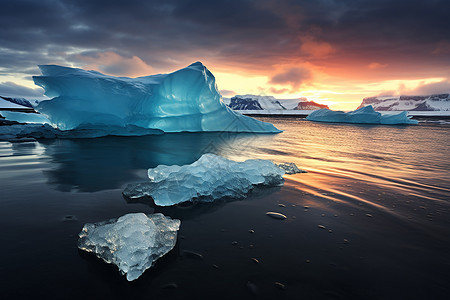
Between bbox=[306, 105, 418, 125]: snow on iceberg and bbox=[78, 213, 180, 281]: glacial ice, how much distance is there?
37316 mm

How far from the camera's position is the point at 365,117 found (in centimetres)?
3391

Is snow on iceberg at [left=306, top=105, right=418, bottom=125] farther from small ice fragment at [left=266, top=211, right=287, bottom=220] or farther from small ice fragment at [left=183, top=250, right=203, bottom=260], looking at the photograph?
small ice fragment at [left=183, top=250, right=203, bottom=260]

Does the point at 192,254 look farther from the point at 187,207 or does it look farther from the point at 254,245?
the point at 187,207

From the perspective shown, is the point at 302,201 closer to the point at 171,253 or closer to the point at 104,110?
the point at 171,253

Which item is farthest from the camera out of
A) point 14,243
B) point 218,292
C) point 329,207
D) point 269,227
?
point 329,207

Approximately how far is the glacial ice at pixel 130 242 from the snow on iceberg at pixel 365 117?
37.3m

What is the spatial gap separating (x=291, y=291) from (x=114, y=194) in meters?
2.49

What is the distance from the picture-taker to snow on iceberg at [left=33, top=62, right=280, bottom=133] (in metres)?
10.1

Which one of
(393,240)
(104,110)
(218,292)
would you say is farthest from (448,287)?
(104,110)

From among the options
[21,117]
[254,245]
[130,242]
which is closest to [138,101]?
[130,242]

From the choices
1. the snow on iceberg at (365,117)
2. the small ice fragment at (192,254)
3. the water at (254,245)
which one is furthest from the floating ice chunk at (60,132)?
the snow on iceberg at (365,117)

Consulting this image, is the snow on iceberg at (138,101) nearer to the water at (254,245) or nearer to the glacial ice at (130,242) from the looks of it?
the water at (254,245)

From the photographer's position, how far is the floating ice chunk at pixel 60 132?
1003 centimetres

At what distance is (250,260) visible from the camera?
69.9 inches
